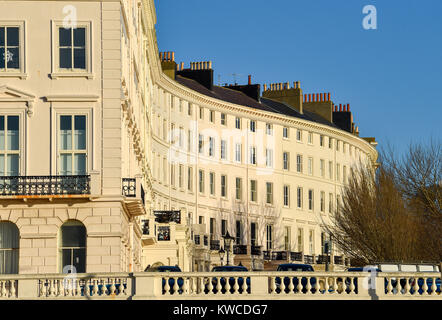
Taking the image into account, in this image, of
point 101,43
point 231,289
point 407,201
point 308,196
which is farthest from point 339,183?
point 231,289

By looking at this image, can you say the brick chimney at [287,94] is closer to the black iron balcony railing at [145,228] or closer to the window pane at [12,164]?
the black iron balcony railing at [145,228]

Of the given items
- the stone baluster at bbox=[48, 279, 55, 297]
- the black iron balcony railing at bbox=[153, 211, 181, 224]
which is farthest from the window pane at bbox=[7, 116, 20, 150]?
the black iron balcony railing at bbox=[153, 211, 181, 224]

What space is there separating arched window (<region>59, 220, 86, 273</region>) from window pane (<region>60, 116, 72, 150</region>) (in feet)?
10.2

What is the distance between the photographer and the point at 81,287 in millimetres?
37500

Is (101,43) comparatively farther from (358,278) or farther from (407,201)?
(407,201)

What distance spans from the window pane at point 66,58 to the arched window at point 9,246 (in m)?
6.46

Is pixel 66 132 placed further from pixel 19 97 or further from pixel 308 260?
pixel 308 260

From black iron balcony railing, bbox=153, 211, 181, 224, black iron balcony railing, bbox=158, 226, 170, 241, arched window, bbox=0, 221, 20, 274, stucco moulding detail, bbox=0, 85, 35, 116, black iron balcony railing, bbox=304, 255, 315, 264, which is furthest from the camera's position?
black iron balcony railing, bbox=304, 255, 315, 264

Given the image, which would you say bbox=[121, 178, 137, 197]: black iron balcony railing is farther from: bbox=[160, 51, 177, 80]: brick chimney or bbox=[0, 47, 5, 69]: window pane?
bbox=[160, 51, 177, 80]: brick chimney

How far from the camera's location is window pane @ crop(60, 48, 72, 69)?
48281 millimetres

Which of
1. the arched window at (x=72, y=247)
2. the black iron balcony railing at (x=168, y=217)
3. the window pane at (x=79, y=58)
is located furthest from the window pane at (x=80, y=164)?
the black iron balcony railing at (x=168, y=217)

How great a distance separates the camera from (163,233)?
72.6 metres
